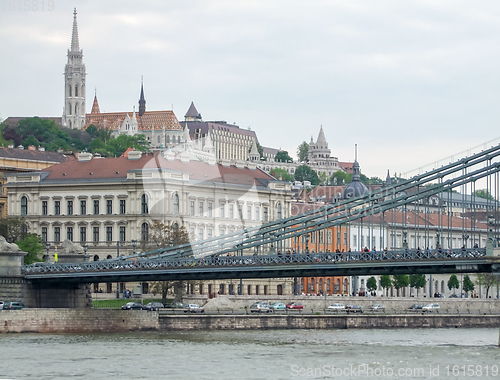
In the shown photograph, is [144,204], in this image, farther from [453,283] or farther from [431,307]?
[453,283]

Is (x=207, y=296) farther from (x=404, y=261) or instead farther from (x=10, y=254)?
(x=404, y=261)

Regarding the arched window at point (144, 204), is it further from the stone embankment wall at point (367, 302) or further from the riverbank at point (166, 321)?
the riverbank at point (166, 321)

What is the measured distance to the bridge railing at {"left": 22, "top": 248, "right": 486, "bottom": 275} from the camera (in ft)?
208

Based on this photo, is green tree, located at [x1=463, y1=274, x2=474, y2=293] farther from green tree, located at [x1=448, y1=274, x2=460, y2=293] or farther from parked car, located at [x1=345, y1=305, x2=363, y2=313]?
parked car, located at [x1=345, y1=305, x2=363, y2=313]

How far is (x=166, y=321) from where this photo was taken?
73.8 metres

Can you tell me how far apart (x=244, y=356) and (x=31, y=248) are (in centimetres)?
3663

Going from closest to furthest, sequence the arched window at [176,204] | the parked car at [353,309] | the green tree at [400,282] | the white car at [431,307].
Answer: the parked car at [353,309] → the white car at [431,307] → the arched window at [176,204] → the green tree at [400,282]

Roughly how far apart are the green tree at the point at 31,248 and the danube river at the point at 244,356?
21.6 meters

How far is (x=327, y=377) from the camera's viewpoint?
51.6 meters

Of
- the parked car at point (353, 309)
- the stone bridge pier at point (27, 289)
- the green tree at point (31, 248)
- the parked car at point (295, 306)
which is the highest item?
the green tree at point (31, 248)

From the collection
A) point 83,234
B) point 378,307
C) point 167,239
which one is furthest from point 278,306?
point 83,234

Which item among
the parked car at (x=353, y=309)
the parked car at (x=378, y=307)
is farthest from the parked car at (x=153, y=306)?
the parked car at (x=378, y=307)

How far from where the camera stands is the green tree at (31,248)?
90562 mm

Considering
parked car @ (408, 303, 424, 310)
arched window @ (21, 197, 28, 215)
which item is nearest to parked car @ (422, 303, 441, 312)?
parked car @ (408, 303, 424, 310)
